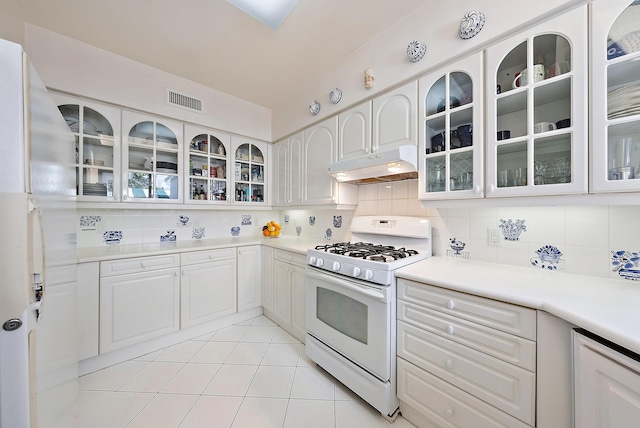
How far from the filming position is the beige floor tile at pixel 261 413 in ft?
4.41

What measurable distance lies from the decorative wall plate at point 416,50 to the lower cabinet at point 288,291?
1.69m

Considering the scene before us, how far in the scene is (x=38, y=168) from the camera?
730 mm

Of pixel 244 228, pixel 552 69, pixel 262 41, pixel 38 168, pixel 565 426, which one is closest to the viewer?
pixel 38 168

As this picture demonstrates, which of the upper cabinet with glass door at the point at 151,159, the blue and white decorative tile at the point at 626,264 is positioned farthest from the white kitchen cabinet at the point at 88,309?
the blue and white decorative tile at the point at 626,264

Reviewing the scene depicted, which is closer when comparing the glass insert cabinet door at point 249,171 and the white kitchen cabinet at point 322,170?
the white kitchen cabinet at point 322,170

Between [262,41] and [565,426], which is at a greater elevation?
[262,41]

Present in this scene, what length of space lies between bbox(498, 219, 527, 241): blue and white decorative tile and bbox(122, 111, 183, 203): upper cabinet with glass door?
9.01 ft

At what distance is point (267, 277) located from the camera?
254cm

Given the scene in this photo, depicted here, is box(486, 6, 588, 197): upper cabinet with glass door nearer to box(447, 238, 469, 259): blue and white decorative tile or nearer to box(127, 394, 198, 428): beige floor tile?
box(447, 238, 469, 259): blue and white decorative tile

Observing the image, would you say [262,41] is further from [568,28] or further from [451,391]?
[451,391]

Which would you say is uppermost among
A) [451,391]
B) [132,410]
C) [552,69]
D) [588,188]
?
[552,69]

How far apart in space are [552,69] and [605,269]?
1.04 metres

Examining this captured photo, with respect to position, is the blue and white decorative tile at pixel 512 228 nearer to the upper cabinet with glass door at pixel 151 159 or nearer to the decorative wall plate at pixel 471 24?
the decorative wall plate at pixel 471 24

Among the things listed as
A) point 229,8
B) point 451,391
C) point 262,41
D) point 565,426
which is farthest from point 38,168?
point 565,426
